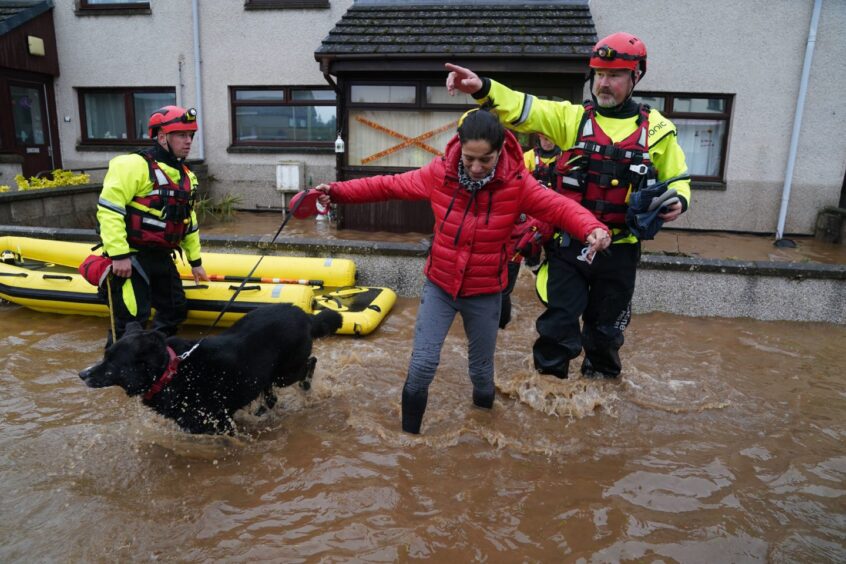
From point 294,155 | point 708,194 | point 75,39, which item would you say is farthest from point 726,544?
point 75,39

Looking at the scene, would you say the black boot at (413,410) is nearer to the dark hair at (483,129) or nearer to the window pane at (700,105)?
the dark hair at (483,129)

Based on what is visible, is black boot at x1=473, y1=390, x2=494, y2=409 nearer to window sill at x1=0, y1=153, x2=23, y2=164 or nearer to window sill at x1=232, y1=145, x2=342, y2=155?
window sill at x1=232, y1=145, x2=342, y2=155

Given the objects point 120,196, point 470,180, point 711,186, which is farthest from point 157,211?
point 711,186

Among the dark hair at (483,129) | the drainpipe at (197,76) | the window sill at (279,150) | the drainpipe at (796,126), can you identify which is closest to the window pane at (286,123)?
the window sill at (279,150)

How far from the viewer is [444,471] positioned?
145 inches

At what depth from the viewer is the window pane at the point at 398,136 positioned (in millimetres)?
10828

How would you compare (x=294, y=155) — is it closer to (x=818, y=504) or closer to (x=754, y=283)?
(x=754, y=283)

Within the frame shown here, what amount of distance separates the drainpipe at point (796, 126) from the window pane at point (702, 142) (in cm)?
122

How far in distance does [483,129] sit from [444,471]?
2048 millimetres

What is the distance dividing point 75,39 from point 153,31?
Answer: 198cm

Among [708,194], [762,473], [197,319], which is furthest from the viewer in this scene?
[708,194]

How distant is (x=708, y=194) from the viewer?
11914mm

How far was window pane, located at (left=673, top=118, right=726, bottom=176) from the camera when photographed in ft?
39.3

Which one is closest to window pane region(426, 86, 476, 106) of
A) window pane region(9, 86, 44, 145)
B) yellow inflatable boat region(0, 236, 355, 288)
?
yellow inflatable boat region(0, 236, 355, 288)
